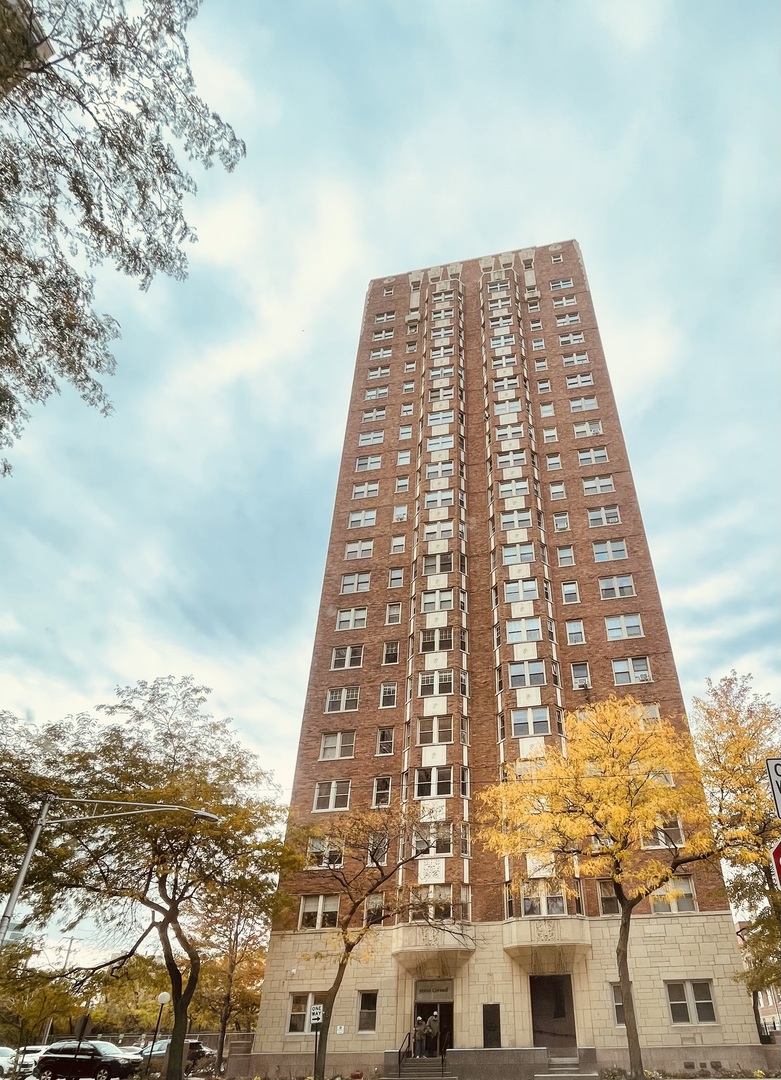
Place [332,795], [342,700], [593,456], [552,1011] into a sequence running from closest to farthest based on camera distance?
[552,1011], [332,795], [342,700], [593,456]

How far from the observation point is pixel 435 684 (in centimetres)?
4381

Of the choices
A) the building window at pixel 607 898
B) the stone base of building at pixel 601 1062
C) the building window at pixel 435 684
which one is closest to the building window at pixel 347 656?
the building window at pixel 435 684

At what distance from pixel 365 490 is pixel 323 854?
1123 inches

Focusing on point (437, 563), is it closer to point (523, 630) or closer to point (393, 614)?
point (393, 614)

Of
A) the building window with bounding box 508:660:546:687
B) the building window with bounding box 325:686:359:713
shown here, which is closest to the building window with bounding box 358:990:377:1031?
the building window with bounding box 325:686:359:713

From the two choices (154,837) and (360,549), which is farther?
(360,549)

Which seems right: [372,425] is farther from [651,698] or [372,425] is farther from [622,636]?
[651,698]

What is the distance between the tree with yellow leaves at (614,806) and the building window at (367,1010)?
476 inches

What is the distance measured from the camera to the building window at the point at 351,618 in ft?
161

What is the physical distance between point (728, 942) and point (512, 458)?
110ft

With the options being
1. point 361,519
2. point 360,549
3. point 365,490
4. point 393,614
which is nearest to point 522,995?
point 393,614

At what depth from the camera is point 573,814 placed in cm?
2723

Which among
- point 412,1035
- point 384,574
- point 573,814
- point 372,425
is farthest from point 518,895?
point 372,425

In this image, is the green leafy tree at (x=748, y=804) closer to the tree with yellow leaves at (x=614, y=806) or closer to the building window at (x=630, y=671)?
the tree with yellow leaves at (x=614, y=806)
